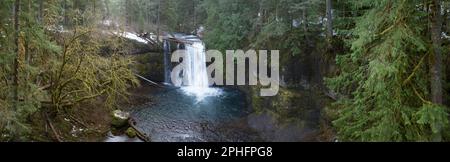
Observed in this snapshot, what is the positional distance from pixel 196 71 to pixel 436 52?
87.3ft

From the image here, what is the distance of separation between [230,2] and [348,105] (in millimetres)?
18501

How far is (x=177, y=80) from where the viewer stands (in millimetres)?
35438

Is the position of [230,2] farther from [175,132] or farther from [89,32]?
[89,32]

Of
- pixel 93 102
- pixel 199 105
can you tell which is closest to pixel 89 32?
pixel 93 102

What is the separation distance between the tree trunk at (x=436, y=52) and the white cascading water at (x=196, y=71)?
2264 cm

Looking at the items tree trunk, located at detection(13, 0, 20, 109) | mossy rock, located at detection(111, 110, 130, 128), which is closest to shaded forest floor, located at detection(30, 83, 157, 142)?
mossy rock, located at detection(111, 110, 130, 128)

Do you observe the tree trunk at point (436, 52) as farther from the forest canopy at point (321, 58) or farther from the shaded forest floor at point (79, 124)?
the shaded forest floor at point (79, 124)

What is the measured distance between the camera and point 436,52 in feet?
32.6

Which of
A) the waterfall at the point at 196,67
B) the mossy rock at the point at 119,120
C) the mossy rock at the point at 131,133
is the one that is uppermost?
the waterfall at the point at 196,67

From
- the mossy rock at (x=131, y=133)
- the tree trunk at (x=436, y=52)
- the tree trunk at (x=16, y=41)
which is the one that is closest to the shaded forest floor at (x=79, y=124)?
the mossy rock at (x=131, y=133)

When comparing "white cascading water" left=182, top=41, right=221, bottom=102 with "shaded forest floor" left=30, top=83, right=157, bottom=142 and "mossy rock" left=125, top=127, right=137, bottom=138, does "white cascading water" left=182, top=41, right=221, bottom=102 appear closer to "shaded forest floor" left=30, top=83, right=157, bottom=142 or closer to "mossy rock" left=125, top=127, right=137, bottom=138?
"shaded forest floor" left=30, top=83, right=157, bottom=142

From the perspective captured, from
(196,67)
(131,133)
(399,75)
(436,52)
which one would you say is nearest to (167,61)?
(196,67)

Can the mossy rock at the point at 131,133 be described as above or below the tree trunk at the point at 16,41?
below

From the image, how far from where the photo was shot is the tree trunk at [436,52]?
979 centimetres
